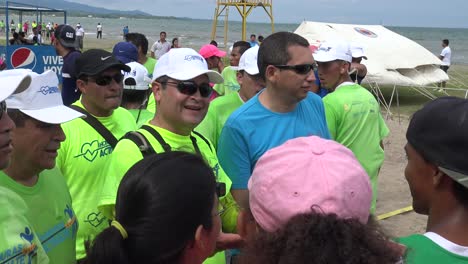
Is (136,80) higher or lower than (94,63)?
lower

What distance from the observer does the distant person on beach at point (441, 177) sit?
71.1 inches

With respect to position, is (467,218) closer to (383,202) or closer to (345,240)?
(345,240)

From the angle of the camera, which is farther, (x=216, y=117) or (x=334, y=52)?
(x=334, y=52)

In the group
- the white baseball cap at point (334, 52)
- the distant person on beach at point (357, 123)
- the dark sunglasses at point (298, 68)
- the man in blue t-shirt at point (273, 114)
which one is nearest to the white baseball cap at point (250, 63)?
the white baseball cap at point (334, 52)

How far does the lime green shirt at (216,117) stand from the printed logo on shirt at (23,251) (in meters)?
2.49

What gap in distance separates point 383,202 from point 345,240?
6223 mm

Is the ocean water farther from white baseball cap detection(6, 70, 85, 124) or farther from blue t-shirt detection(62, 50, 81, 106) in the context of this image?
white baseball cap detection(6, 70, 85, 124)

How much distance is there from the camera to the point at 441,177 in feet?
6.20

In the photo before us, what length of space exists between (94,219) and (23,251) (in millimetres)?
1279

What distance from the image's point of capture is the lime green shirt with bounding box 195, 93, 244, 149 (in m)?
4.42

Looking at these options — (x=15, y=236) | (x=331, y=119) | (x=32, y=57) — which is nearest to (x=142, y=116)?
(x=331, y=119)

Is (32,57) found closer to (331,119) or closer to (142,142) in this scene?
(331,119)

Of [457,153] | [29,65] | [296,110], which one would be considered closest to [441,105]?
[457,153]

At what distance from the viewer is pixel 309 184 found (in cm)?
155
